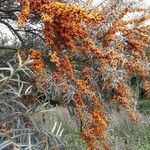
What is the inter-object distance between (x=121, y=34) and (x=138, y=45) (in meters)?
0.19

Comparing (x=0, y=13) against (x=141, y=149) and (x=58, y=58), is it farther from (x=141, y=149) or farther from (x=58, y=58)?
(x=141, y=149)

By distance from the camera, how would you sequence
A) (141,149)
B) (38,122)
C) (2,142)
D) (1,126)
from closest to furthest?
(2,142), (1,126), (38,122), (141,149)

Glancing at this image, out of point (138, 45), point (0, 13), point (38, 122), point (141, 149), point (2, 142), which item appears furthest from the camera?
point (141, 149)

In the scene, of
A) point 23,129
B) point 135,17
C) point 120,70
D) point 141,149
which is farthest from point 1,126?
point 141,149

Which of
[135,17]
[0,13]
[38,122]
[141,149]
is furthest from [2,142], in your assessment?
[141,149]

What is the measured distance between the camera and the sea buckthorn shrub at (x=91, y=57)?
3.69 m

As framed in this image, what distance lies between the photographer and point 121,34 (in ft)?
13.9

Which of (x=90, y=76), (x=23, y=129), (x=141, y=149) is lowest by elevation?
(x=141, y=149)

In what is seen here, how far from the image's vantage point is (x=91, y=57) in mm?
4203

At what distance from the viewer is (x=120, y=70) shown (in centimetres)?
404

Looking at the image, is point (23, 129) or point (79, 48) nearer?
point (23, 129)

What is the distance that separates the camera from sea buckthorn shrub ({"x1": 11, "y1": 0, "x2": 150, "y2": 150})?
3693 mm

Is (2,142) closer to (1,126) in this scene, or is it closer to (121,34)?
(1,126)

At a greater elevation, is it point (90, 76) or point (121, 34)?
point (121, 34)
